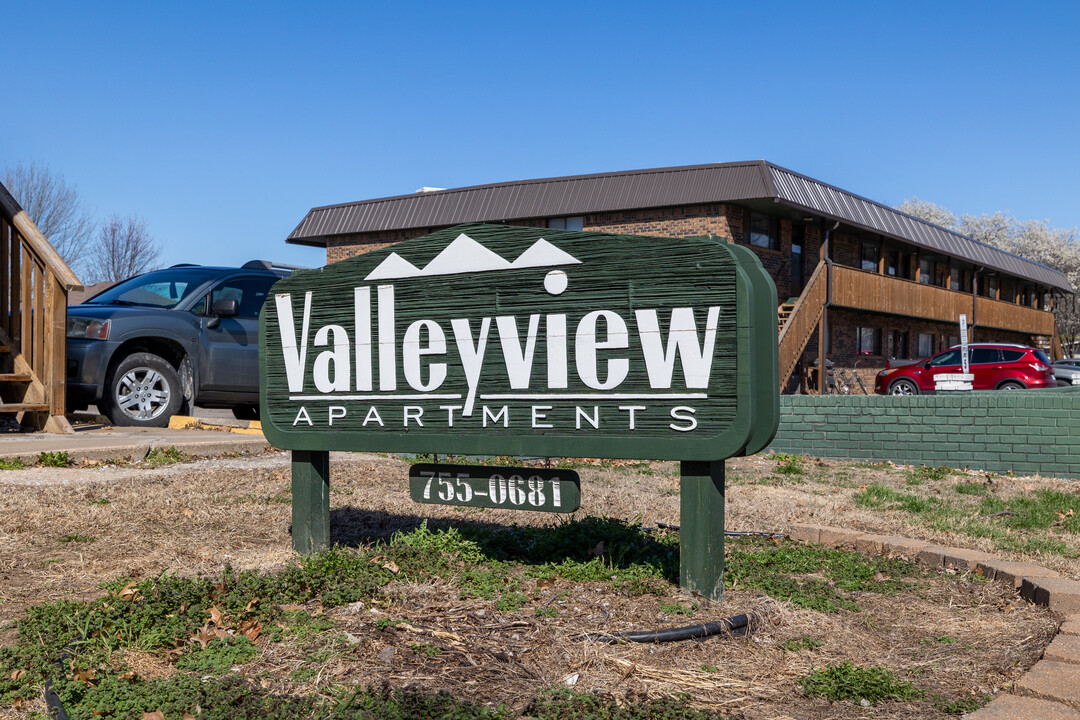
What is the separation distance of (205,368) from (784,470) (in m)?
6.50

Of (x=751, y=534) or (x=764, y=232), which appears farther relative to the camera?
(x=764, y=232)

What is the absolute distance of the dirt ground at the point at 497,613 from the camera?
11.0ft

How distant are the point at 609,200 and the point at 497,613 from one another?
1975 cm

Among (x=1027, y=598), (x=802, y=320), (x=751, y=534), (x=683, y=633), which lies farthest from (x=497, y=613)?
(x=802, y=320)

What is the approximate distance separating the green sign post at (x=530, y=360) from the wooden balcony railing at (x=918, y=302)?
20.6 m

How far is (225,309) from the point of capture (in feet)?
34.1

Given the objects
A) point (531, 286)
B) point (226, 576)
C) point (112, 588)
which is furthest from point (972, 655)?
point (112, 588)

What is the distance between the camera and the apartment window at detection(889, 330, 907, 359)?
31359 millimetres

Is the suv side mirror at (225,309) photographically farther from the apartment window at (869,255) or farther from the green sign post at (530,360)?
the apartment window at (869,255)

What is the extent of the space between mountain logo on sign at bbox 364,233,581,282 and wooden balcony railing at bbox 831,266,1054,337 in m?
20.5

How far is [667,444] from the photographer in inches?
166

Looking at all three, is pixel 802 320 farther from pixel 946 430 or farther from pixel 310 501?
pixel 310 501

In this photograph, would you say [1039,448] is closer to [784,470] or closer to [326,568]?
[784,470]

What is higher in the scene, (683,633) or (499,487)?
(499,487)
